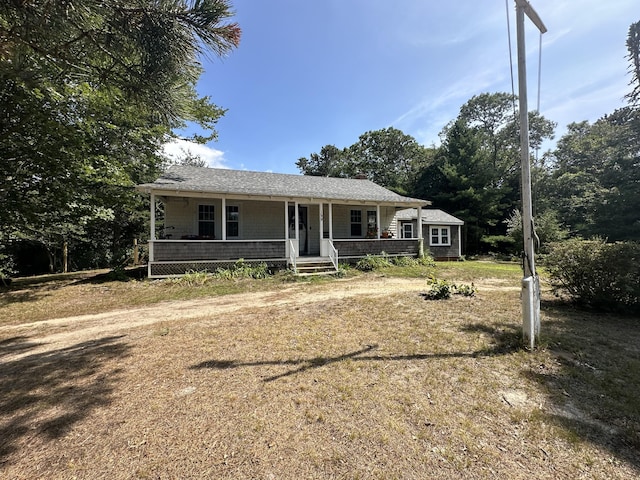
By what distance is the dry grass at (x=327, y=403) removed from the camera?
6.50 feet

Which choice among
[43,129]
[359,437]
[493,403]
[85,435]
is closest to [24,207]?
[43,129]

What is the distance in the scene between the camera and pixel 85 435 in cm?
226

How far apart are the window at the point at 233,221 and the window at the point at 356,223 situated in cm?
577

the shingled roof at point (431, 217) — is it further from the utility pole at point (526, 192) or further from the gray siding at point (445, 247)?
the utility pole at point (526, 192)

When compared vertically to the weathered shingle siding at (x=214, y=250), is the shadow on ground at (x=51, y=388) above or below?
below

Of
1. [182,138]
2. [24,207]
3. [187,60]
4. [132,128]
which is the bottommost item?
[24,207]

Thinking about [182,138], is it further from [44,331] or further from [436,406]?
[436,406]

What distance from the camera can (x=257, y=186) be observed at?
1301 centimetres

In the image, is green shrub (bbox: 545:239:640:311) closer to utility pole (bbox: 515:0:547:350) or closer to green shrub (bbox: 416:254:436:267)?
utility pole (bbox: 515:0:547:350)

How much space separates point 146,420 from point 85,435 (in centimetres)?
40

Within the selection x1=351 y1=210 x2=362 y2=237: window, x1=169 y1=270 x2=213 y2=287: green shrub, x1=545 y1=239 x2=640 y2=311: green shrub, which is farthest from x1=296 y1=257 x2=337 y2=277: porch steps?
x1=545 y1=239 x2=640 y2=311: green shrub

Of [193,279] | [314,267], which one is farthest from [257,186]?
[193,279]

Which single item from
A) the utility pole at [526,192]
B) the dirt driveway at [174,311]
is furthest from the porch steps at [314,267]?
the utility pole at [526,192]

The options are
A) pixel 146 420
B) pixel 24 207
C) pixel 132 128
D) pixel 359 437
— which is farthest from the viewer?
pixel 132 128
